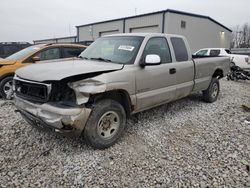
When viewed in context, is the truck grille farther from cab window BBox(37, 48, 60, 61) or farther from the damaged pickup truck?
cab window BBox(37, 48, 60, 61)

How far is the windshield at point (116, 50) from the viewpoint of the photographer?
395 cm

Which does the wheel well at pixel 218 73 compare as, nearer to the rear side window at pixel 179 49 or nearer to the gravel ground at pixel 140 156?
the rear side window at pixel 179 49

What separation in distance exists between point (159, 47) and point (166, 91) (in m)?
0.92

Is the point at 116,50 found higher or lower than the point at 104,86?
higher

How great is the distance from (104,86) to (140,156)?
1224 millimetres

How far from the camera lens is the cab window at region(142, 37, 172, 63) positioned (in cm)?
420

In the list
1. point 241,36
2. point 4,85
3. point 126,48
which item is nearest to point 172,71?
point 126,48

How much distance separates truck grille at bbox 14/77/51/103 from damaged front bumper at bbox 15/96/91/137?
0.12m

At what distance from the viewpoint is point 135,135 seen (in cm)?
406

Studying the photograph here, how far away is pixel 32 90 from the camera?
3324mm

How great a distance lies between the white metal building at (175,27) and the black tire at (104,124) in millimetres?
16892

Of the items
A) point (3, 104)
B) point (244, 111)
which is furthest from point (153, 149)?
point (3, 104)

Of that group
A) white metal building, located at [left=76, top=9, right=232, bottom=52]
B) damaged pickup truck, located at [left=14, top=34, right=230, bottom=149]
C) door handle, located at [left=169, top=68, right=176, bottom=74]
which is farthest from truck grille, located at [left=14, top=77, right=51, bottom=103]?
white metal building, located at [left=76, top=9, right=232, bottom=52]

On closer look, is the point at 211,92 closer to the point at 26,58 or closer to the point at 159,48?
the point at 159,48
